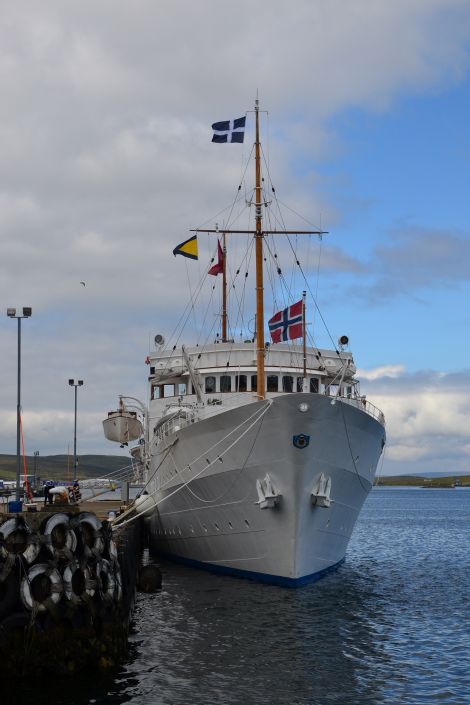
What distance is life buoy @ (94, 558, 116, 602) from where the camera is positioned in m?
16.7

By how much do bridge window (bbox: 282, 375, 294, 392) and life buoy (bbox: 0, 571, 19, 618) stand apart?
1739 cm

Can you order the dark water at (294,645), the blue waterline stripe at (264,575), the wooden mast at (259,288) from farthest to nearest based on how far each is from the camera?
1. the wooden mast at (259,288)
2. the blue waterline stripe at (264,575)
3. the dark water at (294,645)

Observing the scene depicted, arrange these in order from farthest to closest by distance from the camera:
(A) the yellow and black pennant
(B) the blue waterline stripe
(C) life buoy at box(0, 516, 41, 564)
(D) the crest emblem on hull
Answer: (A) the yellow and black pennant → (B) the blue waterline stripe → (D) the crest emblem on hull → (C) life buoy at box(0, 516, 41, 564)

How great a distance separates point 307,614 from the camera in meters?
21.7

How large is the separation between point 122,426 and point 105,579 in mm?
24860

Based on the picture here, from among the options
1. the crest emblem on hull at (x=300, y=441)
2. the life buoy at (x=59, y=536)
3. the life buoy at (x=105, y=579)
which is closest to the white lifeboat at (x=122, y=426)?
the crest emblem on hull at (x=300, y=441)

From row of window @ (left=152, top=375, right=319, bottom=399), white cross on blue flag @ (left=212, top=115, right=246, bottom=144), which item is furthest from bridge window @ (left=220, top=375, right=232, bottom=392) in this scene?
white cross on blue flag @ (left=212, top=115, right=246, bottom=144)

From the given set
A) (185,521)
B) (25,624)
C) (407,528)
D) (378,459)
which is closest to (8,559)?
(25,624)

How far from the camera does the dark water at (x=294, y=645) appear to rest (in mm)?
15008

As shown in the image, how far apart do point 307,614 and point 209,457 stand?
6.22 meters

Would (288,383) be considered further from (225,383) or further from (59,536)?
(59,536)

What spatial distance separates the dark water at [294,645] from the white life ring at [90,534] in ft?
8.20

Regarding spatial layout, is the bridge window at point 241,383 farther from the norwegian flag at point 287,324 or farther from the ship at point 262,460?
the norwegian flag at point 287,324

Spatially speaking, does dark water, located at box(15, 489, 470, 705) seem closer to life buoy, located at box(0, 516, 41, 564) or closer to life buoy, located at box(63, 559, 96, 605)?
life buoy, located at box(63, 559, 96, 605)
